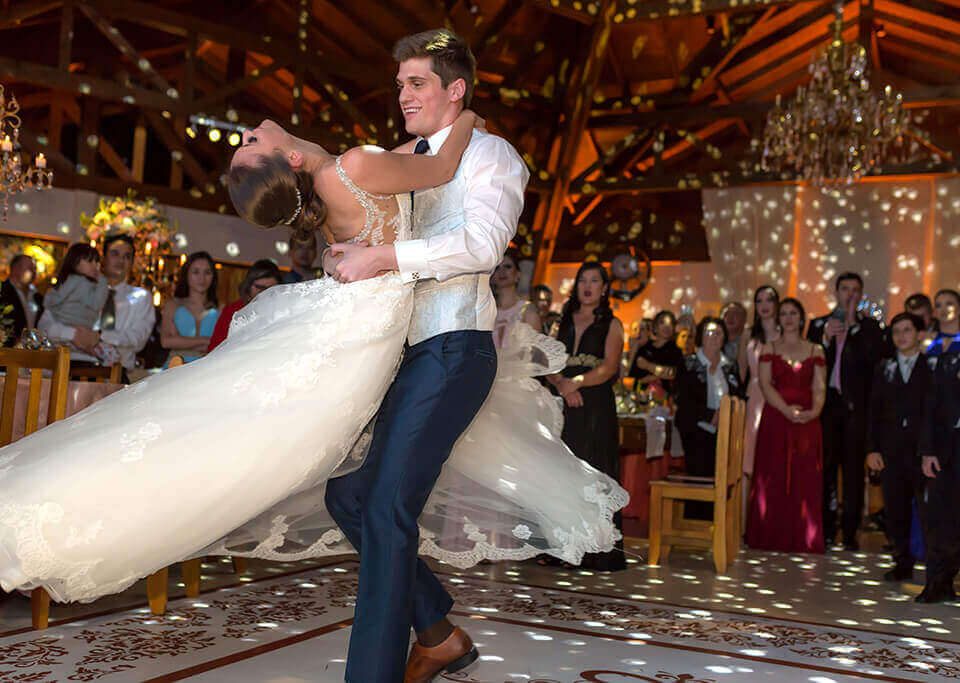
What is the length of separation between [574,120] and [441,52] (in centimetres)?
1056

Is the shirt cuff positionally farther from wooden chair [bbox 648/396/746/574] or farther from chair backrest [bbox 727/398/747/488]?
chair backrest [bbox 727/398/747/488]

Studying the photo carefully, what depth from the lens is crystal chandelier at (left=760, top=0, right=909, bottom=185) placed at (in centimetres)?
872

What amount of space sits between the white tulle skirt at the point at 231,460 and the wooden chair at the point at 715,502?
2.88 m

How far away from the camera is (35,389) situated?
3518 millimetres

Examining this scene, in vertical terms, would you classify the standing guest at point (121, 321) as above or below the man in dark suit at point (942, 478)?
above

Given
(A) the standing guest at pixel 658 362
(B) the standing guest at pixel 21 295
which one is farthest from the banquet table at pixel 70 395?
(A) the standing guest at pixel 658 362

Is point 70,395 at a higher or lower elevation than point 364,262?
lower

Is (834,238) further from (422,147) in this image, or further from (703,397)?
(422,147)

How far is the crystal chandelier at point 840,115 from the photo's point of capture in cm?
872

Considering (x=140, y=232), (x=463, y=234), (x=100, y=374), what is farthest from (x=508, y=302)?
(x=140, y=232)

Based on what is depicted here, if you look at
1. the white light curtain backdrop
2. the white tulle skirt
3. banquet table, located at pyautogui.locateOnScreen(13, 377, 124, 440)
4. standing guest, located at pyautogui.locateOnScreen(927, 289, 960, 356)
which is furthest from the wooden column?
the white tulle skirt

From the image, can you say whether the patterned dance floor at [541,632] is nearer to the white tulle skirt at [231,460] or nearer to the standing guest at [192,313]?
the white tulle skirt at [231,460]

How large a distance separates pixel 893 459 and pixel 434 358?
391 centimetres

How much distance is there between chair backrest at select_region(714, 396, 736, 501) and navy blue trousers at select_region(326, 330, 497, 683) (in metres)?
3.12
